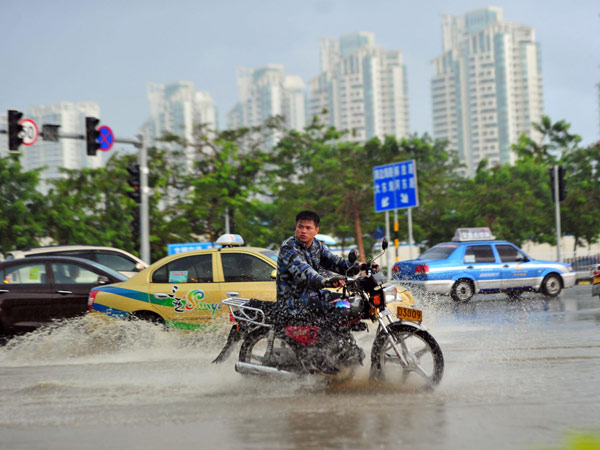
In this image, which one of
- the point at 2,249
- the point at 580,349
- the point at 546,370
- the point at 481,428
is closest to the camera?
the point at 481,428

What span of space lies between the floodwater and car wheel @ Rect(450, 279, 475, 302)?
25.8 feet

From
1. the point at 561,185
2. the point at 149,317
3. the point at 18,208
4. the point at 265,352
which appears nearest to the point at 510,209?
the point at 561,185

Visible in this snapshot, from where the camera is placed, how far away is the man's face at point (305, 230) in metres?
6.86

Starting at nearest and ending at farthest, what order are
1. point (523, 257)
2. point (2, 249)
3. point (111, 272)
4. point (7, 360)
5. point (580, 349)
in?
point (580, 349) < point (7, 360) < point (111, 272) < point (523, 257) < point (2, 249)

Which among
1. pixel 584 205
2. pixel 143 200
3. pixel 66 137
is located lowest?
pixel 143 200

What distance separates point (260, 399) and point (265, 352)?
0.62m

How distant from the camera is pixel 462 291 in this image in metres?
18.5

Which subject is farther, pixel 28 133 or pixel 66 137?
pixel 66 137

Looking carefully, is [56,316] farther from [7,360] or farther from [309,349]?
[309,349]

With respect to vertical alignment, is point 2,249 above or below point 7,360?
above

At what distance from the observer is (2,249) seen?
29.7 meters

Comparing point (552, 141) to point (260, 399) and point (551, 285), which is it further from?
point (260, 399)

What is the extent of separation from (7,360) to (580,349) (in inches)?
294

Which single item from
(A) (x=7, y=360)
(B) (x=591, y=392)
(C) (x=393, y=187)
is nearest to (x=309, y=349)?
(B) (x=591, y=392)
